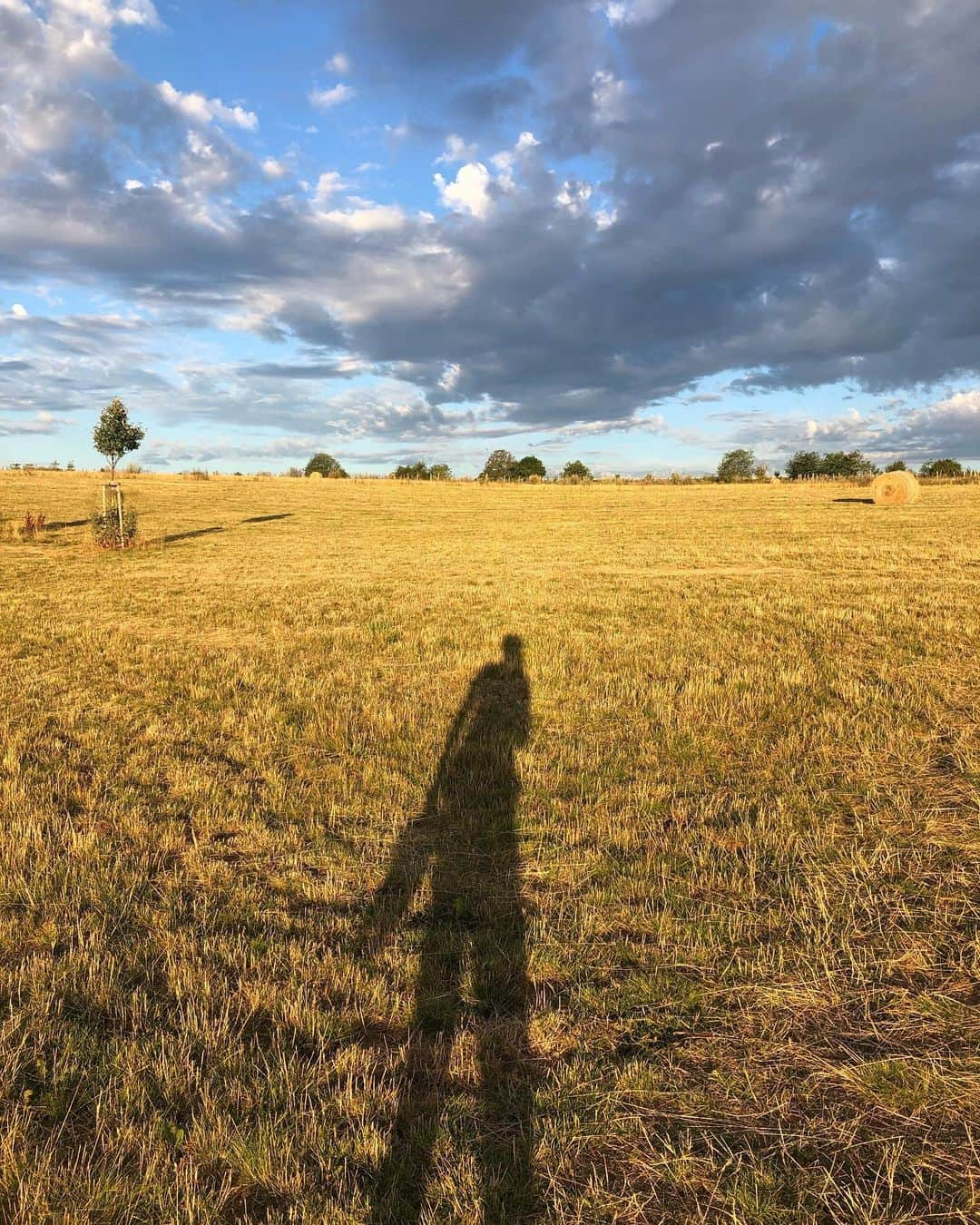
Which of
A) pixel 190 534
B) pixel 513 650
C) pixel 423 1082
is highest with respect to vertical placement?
pixel 190 534

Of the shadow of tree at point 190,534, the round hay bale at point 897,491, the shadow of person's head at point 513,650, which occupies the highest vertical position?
the round hay bale at point 897,491

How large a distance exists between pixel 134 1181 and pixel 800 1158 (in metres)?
2.67

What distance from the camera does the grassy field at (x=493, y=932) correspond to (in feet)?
9.35

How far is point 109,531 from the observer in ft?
84.2

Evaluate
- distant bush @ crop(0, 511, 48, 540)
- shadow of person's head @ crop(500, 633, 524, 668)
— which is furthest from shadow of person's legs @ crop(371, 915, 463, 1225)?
distant bush @ crop(0, 511, 48, 540)

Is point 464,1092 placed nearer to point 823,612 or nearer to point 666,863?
point 666,863

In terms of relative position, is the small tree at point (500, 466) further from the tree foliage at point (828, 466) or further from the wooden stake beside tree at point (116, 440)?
the wooden stake beside tree at point (116, 440)

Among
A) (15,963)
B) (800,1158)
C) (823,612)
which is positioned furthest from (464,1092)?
(823,612)

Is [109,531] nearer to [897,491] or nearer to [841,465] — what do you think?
[897,491]

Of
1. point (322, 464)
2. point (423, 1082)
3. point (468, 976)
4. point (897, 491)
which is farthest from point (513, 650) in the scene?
point (322, 464)

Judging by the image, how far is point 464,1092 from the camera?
3.21 meters

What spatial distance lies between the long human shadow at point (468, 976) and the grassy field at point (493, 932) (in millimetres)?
21

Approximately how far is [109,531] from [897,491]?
4636 centimetres

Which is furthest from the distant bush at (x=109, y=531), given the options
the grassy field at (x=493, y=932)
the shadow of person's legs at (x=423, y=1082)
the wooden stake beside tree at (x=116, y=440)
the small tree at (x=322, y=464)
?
the small tree at (x=322, y=464)
